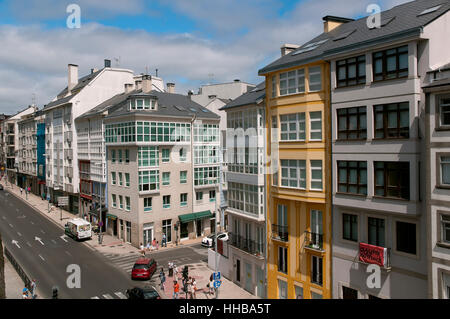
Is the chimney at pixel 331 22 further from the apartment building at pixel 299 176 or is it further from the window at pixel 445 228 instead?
the window at pixel 445 228

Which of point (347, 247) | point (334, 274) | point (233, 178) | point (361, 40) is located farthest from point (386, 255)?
point (233, 178)

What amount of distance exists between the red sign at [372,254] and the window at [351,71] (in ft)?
31.2

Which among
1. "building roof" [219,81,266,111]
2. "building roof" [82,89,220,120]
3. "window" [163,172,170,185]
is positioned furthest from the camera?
"window" [163,172,170,185]

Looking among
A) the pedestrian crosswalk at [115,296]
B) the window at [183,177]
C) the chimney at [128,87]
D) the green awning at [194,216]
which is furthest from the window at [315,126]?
the chimney at [128,87]

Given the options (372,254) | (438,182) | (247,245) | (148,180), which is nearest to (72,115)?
(148,180)

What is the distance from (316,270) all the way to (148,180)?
2701 cm

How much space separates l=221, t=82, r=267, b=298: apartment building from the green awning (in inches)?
613

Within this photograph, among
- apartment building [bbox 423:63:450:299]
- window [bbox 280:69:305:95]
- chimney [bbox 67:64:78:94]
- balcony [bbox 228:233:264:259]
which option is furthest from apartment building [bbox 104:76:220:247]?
apartment building [bbox 423:63:450:299]

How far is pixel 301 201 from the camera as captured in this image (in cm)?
2434

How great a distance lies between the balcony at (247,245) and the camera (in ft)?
93.8

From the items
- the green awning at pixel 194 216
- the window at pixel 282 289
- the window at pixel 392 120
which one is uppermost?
the window at pixel 392 120

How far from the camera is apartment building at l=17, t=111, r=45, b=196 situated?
86.9m

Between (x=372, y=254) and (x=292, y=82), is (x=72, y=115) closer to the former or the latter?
(x=292, y=82)

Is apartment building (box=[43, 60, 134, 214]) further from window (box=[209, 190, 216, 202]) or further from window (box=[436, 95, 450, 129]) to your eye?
window (box=[436, 95, 450, 129])
